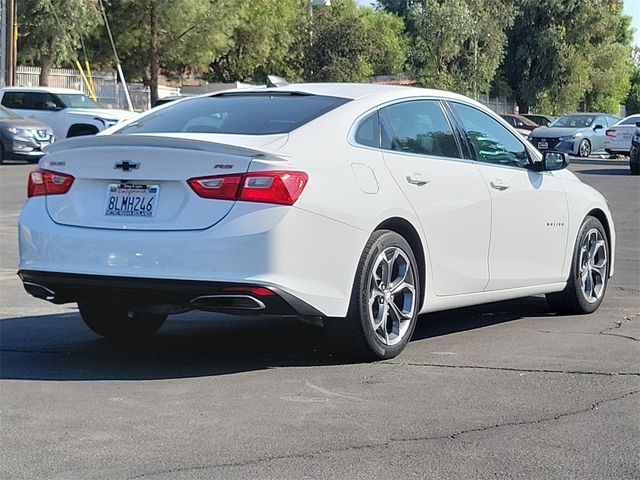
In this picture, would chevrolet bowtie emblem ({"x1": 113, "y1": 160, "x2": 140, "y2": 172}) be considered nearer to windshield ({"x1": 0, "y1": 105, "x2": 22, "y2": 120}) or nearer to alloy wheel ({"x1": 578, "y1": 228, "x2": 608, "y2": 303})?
alloy wheel ({"x1": 578, "y1": 228, "x2": 608, "y2": 303})

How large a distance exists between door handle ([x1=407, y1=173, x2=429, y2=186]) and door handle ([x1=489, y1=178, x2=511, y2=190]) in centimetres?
79

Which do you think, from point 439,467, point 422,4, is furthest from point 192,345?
point 422,4

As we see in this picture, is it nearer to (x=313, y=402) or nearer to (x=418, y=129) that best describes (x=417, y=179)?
(x=418, y=129)

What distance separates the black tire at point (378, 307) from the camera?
20.3 ft

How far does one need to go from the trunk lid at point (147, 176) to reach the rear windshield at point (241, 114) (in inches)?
10.2

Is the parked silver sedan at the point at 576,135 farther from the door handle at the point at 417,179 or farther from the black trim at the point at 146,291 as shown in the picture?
the black trim at the point at 146,291

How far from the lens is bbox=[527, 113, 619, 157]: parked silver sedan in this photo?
35.8 m

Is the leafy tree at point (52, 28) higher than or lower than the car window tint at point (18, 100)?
higher

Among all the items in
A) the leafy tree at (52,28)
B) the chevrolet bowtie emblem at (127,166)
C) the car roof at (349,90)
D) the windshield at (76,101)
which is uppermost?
the leafy tree at (52,28)

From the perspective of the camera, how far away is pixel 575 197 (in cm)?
830

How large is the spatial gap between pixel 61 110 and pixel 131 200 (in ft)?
83.1

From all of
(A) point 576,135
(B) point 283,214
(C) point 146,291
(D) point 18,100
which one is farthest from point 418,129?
(A) point 576,135

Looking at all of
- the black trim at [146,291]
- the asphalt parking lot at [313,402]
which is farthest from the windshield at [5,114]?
the black trim at [146,291]

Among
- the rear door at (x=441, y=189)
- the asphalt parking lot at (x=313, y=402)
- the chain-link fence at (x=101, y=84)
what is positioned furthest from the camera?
the chain-link fence at (x=101, y=84)
